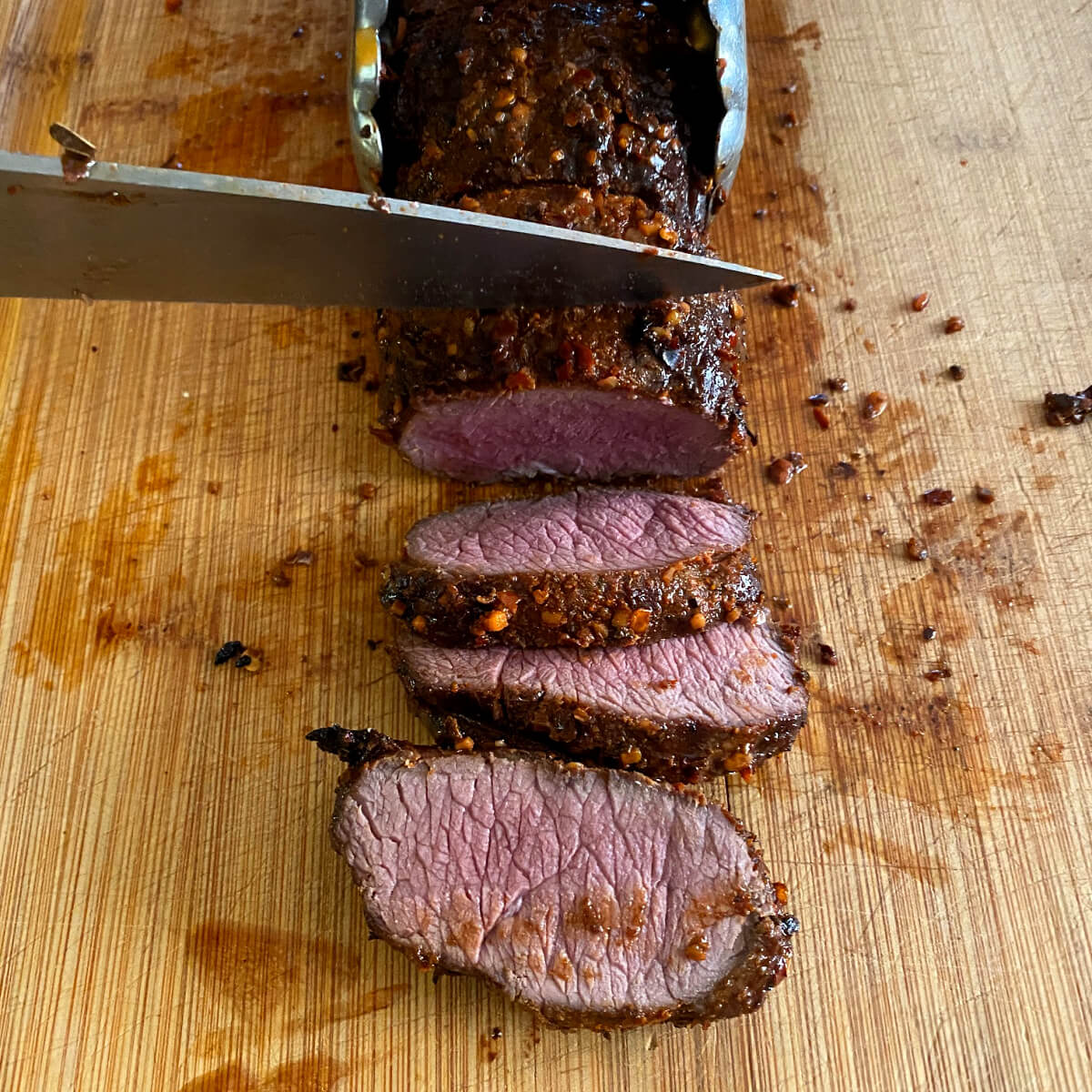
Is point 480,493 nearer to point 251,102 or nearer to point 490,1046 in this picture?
point 490,1046

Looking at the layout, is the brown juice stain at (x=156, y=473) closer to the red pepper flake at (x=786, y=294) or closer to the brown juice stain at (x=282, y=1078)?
the brown juice stain at (x=282, y=1078)

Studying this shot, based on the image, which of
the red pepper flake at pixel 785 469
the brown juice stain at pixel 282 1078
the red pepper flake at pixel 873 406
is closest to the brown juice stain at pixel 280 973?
the brown juice stain at pixel 282 1078

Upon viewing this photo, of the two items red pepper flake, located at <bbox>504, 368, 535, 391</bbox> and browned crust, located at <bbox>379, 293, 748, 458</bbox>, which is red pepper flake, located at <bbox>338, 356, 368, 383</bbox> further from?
red pepper flake, located at <bbox>504, 368, 535, 391</bbox>

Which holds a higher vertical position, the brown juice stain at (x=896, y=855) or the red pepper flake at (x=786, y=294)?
the red pepper flake at (x=786, y=294)

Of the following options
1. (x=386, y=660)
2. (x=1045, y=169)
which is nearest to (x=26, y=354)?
(x=386, y=660)

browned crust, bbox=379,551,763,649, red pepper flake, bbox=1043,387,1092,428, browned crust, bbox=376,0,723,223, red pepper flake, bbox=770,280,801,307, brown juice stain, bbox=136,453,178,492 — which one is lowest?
browned crust, bbox=379,551,763,649

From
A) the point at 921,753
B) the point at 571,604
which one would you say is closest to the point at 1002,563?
the point at 921,753

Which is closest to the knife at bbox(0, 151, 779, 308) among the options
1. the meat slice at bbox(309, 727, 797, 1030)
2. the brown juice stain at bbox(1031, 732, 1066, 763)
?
the meat slice at bbox(309, 727, 797, 1030)

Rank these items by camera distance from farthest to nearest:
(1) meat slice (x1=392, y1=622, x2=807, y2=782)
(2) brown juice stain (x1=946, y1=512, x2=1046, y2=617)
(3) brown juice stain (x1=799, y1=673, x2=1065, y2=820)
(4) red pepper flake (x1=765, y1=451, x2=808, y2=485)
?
1. (4) red pepper flake (x1=765, y1=451, x2=808, y2=485)
2. (2) brown juice stain (x1=946, y1=512, x2=1046, y2=617)
3. (3) brown juice stain (x1=799, y1=673, x2=1065, y2=820)
4. (1) meat slice (x1=392, y1=622, x2=807, y2=782)
